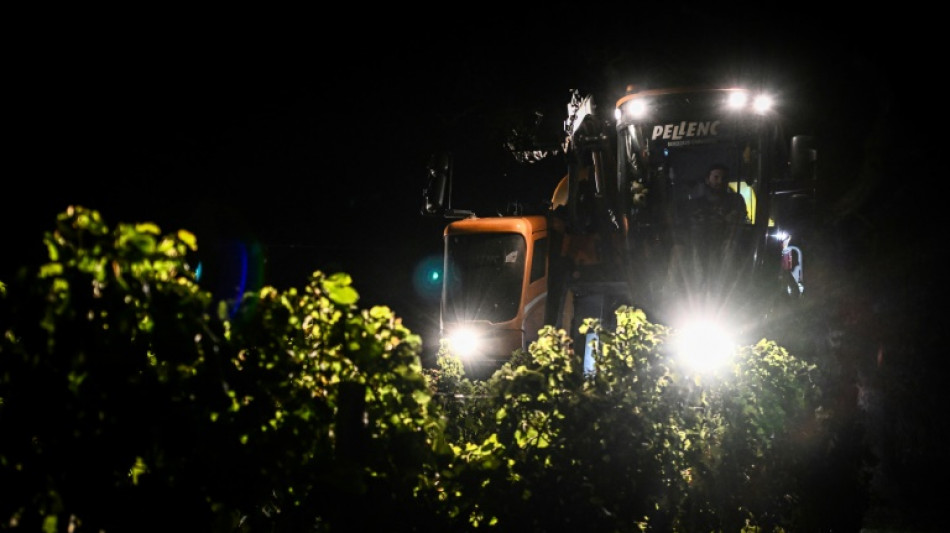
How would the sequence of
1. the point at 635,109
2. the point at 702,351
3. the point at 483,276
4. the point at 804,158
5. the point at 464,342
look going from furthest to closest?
1. the point at 483,276
2. the point at 464,342
3. the point at 635,109
4. the point at 804,158
5. the point at 702,351

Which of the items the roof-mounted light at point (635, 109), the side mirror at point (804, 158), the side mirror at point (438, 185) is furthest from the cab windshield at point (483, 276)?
the side mirror at point (804, 158)

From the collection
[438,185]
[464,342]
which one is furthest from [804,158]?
[464,342]

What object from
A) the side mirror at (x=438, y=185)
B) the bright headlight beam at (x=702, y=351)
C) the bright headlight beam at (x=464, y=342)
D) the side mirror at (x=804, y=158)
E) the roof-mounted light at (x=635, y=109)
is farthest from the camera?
the bright headlight beam at (x=464, y=342)

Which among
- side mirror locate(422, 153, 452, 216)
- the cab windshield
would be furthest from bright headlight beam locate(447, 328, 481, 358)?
side mirror locate(422, 153, 452, 216)

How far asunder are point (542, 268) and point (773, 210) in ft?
12.1

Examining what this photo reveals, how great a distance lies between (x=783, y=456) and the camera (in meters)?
4.96

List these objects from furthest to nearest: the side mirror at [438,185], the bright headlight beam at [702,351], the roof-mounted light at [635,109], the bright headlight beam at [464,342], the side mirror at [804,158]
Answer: the bright headlight beam at [464,342] → the side mirror at [438,185] → the roof-mounted light at [635,109] → the side mirror at [804,158] → the bright headlight beam at [702,351]

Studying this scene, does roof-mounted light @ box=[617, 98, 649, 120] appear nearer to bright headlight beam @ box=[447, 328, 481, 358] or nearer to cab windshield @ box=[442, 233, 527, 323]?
A: cab windshield @ box=[442, 233, 527, 323]

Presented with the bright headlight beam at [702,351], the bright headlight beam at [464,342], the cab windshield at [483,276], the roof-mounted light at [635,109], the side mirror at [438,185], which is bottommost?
the bright headlight beam at [464,342]

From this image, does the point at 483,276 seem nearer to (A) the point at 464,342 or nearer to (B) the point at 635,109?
(A) the point at 464,342

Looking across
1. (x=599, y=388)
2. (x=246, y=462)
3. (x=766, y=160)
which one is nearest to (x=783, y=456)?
(x=599, y=388)

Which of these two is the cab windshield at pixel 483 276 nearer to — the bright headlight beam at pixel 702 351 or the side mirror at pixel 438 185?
the side mirror at pixel 438 185

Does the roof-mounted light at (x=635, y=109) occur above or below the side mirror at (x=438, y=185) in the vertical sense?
above

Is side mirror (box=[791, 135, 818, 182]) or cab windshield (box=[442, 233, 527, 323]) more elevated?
side mirror (box=[791, 135, 818, 182])
